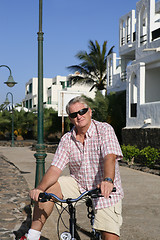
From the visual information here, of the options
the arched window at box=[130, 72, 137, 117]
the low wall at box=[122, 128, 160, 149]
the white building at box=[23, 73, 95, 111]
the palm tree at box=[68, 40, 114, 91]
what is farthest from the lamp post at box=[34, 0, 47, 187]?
the white building at box=[23, 73, 95, 111]

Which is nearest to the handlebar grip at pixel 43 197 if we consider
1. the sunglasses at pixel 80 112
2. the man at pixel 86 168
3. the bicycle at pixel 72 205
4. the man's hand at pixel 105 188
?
the bicycle at pixel 72 205

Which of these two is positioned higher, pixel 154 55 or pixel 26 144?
pixel 154 55

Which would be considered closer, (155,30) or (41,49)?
(41,49)

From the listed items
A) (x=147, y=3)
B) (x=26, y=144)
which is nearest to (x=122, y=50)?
(x=147, y=3)

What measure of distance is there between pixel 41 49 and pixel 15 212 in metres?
3.36

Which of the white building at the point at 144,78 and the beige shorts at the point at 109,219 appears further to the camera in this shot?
the white building at the point at 144,78

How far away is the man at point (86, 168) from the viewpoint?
9.78ft

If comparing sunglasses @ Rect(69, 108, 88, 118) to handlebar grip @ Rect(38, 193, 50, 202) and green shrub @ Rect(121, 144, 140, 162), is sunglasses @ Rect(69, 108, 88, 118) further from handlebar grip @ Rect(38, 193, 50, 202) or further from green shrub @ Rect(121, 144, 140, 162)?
green shrub @ Rect(121, 144, 140, 162)

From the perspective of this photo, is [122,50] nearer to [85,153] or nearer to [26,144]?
[26,144]

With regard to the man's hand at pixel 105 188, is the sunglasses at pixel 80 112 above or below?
above

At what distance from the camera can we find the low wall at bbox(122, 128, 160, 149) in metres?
15.6

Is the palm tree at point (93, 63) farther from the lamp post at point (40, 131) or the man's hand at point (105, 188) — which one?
the man's hand at point (105, 188)

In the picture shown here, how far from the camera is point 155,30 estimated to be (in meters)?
17.2

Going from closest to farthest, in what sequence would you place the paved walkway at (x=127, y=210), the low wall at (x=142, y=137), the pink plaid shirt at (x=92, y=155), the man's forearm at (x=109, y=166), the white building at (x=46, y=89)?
1. the man's forearm at (x=109, y=166)
2. the pink plaid shirt at (x=92, y=155)
3. the paved walkway at (x=127, y=210)
4. the low wall at (x=142, y=137)
5. the white building at (x=46, y=89)
